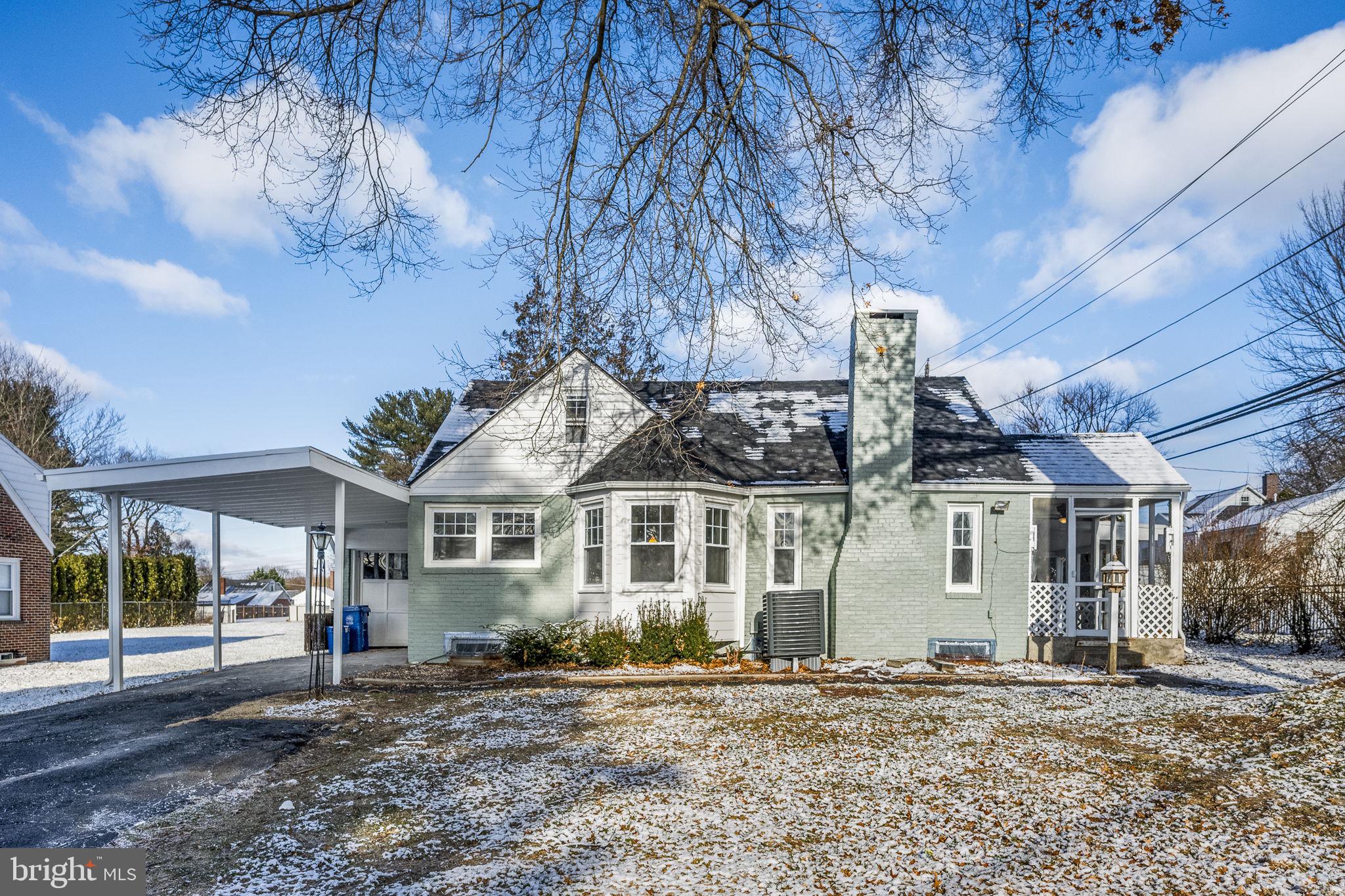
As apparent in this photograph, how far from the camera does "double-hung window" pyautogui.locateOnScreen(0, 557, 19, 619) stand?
1664 cm

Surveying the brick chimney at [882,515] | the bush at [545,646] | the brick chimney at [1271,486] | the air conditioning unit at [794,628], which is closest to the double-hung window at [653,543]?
the bush at [545,646]

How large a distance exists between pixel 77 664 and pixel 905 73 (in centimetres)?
1880

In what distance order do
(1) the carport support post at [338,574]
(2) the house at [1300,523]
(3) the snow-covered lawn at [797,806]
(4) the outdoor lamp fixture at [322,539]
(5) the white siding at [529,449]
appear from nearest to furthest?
1. (3) the snow-covered lawn at [797,806]
2. (1) the carport support post at [338,574]
3. (4) the outdoor lamp fixture at [322,539]
4. (5) the white siding at [529,449]
5. (2) the house at [1300,523]

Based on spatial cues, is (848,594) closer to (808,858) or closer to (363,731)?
(363,731)

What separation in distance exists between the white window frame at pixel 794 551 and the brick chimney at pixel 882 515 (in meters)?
0.72

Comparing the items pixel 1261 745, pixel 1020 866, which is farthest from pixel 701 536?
pixel 1020 866

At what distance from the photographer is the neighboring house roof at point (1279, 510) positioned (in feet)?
87.1

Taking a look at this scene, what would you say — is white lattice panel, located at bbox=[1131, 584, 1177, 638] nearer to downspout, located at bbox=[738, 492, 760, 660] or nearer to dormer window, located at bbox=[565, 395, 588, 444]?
downspout, located at bbox=[738, 492, 760, 660]

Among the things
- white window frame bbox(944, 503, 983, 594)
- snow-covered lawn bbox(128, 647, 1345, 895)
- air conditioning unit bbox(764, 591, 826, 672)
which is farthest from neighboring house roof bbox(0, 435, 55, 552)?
white window frame bbox(944, 503, 983, 594)

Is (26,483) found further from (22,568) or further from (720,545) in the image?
(720,545)

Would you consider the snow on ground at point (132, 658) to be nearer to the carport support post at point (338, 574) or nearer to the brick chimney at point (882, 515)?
the carport support post at point (338, 574)

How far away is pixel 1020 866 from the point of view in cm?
437

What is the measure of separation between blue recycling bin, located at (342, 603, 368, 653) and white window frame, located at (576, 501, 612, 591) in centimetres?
608

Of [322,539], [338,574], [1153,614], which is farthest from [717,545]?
[1153,614]
